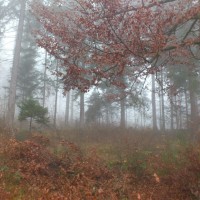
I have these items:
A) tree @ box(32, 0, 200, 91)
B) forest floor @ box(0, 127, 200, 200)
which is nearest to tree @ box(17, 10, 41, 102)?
forest floor @ box(0, 127, 200, 200)

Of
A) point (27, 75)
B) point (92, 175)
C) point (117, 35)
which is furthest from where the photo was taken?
point (27, 75)

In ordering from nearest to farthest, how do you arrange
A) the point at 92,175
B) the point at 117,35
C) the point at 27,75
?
the point at 117,35
the point at 92,175
the point at 27,75

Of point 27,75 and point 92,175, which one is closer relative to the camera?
point 92,175

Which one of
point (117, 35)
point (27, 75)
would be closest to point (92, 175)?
point (117, 35)

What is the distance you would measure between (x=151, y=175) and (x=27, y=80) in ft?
55.3

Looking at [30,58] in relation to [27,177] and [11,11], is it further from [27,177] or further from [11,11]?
[27,177]

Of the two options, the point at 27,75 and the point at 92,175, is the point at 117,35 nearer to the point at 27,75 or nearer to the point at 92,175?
the point at 92,175

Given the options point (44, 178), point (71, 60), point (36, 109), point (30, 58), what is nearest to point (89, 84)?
point (71, 60)

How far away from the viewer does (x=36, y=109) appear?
1315 centimetres

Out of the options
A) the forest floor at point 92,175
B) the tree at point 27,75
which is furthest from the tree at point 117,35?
the tree at point 27,75

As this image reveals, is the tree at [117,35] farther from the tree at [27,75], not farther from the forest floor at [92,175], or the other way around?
the tree at [27,75]

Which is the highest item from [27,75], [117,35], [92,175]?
[27,75]

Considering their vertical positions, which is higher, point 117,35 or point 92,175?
point 117,35

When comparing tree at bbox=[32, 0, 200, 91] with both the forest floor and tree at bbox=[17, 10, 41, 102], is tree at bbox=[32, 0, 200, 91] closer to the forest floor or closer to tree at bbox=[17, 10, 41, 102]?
the forest floor
